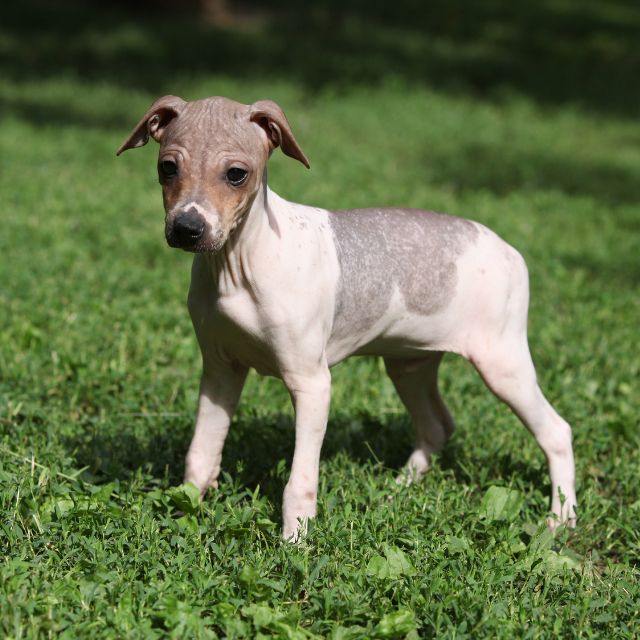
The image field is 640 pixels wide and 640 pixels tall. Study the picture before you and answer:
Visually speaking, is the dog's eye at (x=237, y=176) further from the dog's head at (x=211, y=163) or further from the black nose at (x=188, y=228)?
the black nose at (x=188, y=228)

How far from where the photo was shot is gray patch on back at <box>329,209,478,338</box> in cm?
411

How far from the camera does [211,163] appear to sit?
3.54 m

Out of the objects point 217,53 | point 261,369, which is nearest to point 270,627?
point 261,369

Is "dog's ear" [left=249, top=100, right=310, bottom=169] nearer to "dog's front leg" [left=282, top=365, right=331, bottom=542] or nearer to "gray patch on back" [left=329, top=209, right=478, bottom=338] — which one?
"gray patch on back" [left=329, top=209, right=478, bottom=338]

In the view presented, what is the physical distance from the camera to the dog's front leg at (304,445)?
3941mm

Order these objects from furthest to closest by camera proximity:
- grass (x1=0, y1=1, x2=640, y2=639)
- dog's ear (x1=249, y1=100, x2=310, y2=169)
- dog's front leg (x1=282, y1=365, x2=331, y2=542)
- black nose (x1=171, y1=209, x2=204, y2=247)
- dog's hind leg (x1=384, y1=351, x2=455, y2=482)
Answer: dog's hind leg (x1=384, y1=351, x2=455, y2=482) → dog's front leg (x1=282, y1=365, x2=331, y2=542) → dog's ear (x1=249, y1=100, x2=310, y2=169) → grass (x1=0, y1=1, x2=640, y2=639) → black nose (x1=171, y1=209, x2=204, y2=247)

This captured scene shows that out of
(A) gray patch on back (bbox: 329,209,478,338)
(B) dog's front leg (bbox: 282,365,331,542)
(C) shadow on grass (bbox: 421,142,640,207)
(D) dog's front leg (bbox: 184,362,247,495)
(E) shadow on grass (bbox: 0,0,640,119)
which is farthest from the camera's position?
(E) shadow on grass (bbox: 0,0,640,119)

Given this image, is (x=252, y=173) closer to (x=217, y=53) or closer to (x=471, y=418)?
(x=471, y=418)

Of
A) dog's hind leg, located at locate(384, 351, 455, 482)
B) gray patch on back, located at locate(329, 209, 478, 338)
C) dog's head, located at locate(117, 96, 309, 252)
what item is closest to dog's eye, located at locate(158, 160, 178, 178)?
dog's head, located at locate(117, 96, 309, 252)

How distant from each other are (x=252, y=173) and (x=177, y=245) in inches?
14.6

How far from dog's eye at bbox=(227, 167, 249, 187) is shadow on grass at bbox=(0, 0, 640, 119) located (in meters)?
9.16

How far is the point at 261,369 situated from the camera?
4.11 m

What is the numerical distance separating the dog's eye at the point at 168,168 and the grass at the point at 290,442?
1.27 metres

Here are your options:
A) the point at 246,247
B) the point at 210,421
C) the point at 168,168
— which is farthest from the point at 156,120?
the point at 210,421
